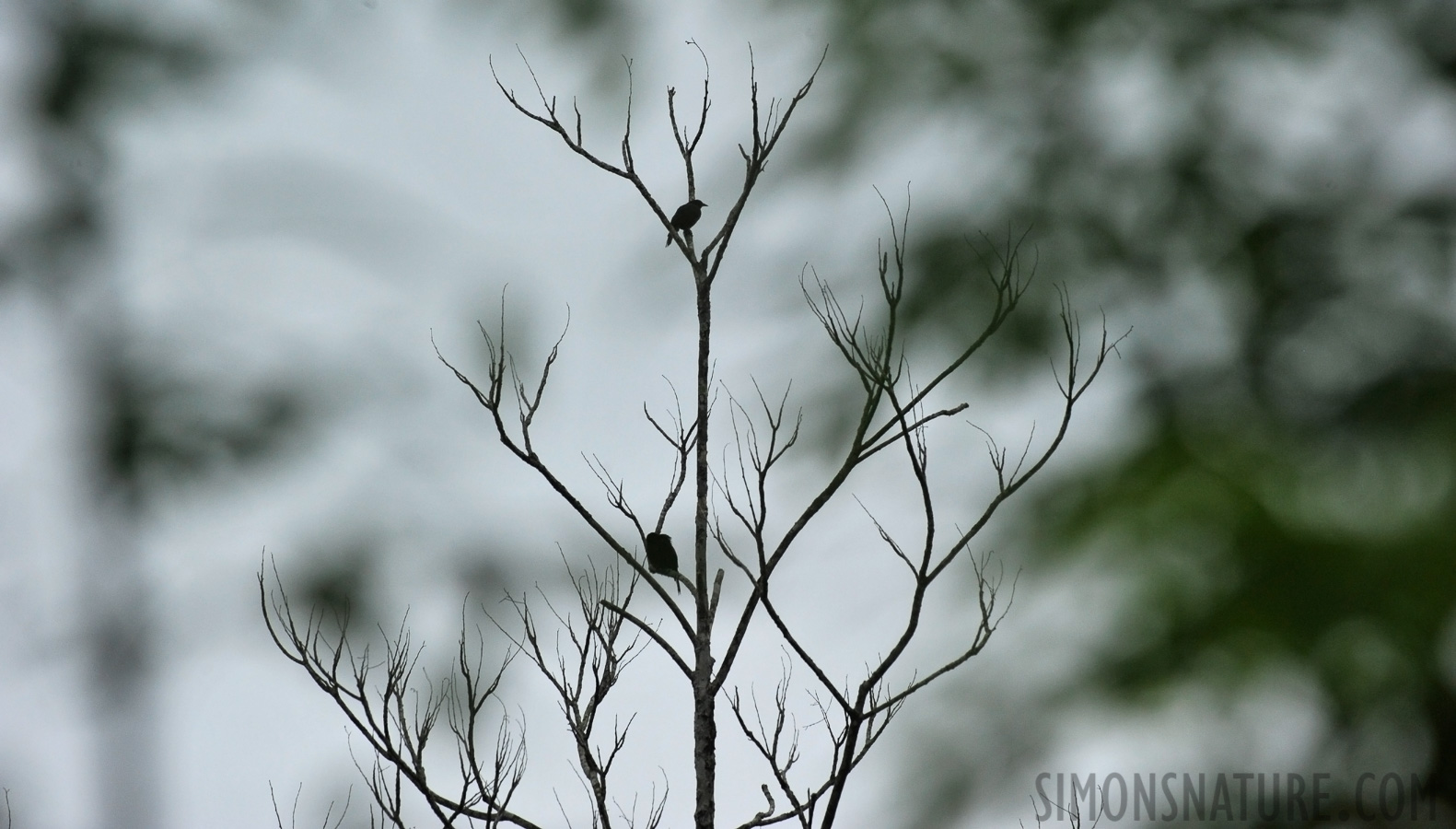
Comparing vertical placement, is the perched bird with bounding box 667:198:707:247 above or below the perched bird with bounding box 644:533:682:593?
above

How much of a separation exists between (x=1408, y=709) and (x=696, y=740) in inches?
119

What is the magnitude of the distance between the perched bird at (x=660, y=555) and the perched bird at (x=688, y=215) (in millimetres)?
991

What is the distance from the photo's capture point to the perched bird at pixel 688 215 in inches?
133

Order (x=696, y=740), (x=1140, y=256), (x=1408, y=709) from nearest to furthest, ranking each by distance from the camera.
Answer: (x=1408, y=709)
(x=1140, y=256)
(x=696, y=740)

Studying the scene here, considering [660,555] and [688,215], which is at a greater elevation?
[688,215]

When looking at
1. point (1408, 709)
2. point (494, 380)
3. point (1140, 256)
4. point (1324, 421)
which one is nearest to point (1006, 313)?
point (1140, 256)

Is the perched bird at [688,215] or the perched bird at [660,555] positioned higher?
the perched bird at [688,215]

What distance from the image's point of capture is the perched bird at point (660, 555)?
3.45m

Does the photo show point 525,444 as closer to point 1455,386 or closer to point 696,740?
point 696,740

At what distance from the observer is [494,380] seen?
134 inches

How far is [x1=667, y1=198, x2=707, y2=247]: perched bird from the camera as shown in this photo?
3.38 m

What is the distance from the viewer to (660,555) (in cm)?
347

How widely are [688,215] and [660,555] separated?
111cm

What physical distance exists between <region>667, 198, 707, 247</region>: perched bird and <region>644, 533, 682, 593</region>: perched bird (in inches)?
39.0
